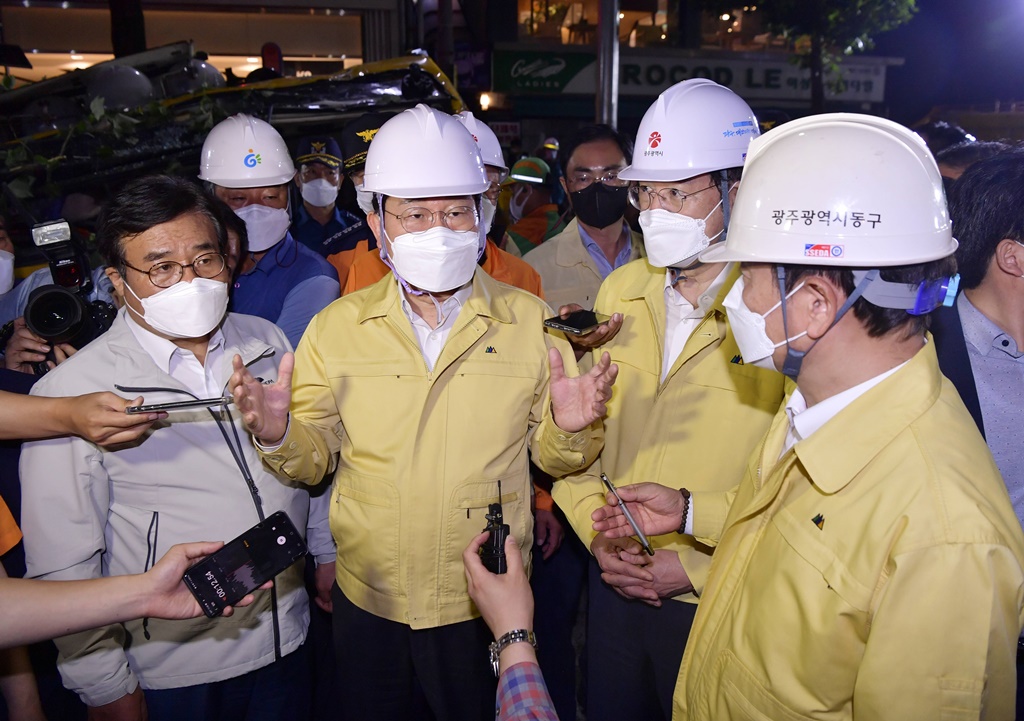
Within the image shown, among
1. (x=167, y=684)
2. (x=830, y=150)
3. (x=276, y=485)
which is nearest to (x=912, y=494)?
(x=830, y=150)

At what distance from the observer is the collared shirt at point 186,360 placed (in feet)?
8.25

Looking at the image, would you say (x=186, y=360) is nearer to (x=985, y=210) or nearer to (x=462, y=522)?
(x=462, y=522)

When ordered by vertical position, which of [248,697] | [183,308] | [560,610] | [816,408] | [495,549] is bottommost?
[560,610]

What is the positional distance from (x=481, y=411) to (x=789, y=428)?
100 centimetres

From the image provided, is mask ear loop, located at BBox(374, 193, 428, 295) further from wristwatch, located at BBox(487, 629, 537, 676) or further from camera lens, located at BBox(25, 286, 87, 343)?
wristwatch, located at BBox(487, 629, 537, 676)

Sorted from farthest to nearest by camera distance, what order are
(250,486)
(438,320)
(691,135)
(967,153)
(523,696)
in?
(967,153), (691,135), (438,320), (250,486), (523,696)

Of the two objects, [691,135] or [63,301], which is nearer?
[63,301]

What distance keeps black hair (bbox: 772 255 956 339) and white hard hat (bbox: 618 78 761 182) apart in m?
1.27

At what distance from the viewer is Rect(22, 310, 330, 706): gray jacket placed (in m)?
2.31

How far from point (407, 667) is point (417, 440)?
86cm

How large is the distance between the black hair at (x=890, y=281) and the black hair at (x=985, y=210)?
1.05m

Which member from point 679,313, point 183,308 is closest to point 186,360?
point 183,308

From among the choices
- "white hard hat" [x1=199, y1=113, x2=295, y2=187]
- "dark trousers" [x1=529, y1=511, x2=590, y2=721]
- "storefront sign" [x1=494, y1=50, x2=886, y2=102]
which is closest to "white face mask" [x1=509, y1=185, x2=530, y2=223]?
"white hard hat" [x1=199, y1=113, x2=295, y2=187]

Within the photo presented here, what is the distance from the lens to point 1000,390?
2.56 metres
